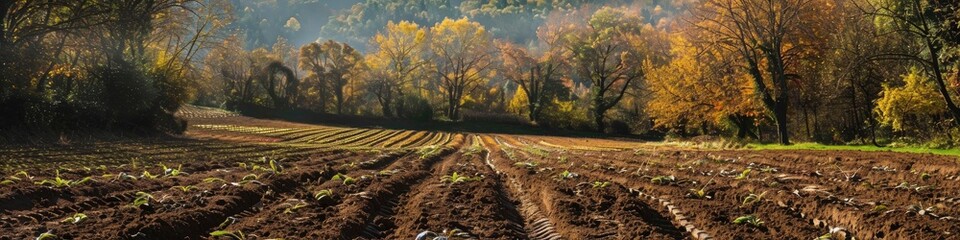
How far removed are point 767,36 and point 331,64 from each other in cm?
5563

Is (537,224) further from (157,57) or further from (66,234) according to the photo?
(157,57)

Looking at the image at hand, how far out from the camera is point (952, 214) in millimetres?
7922

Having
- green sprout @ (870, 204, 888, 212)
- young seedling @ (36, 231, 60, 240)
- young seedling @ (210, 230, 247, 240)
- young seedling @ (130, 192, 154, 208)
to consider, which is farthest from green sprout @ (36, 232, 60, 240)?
green sprout @ (870, 204, 888, 212)

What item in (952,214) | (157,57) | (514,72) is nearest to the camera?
(952,214)

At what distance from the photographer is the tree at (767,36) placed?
30.7 m

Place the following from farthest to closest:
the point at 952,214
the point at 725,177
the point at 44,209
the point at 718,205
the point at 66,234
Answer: the point at 725,177
the point at 718,205
the point at 44,209
the point at 952,214
the point at 66,234

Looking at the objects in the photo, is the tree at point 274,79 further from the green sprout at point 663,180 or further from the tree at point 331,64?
the green sprout at point 663,180

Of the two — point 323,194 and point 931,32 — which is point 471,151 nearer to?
point 931,32

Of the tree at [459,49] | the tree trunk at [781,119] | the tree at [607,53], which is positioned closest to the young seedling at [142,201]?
the tree trunk at [781,119]

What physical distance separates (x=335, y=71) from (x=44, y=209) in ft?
228

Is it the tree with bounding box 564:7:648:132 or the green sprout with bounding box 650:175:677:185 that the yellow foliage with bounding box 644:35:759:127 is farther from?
the green sprout with bounding box 650:175:677:185

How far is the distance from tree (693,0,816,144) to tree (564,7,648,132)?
27.8 meters

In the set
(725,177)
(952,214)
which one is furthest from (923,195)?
(725,177)

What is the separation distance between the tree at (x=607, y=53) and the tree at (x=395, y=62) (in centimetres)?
1955
